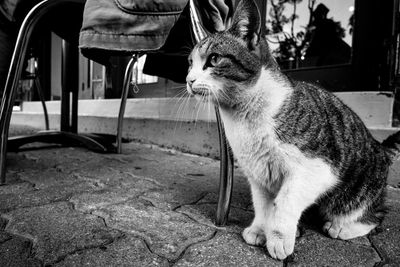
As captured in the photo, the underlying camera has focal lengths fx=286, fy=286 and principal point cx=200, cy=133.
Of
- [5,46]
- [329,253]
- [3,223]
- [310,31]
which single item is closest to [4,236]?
[3,223]

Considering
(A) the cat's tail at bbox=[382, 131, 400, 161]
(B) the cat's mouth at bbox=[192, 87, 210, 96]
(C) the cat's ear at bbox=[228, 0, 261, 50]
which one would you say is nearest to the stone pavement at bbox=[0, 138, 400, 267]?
(A) the cat's tail at bbox=[382, 131, 400, 161]

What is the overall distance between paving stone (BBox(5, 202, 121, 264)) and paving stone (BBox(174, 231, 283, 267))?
28 centimetres

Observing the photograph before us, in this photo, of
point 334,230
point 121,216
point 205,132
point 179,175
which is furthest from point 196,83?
point 205,132

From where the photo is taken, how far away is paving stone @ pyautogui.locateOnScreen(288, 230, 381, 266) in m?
0.88

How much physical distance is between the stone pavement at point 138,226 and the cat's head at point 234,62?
0.50 meters

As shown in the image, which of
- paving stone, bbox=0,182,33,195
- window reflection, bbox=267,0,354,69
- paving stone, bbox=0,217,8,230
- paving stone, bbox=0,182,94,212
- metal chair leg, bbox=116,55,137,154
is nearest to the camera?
paving stone, bbox=0,217,8,230

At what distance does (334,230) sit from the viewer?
1.05 meters

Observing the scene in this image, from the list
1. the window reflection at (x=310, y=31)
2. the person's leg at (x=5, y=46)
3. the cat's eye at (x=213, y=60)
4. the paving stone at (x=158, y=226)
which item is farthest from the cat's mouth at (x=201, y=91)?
the window reflection at (x=310, y=31)

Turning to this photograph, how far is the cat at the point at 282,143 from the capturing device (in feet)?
3.06

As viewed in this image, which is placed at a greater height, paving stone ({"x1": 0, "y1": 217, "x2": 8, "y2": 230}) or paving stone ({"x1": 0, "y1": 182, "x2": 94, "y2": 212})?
paving stone ({"x1": 0, "y1": 217, "x2": 8, "y2": 230})

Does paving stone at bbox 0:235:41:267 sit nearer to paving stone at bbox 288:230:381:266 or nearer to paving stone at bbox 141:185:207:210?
paving stone at bbox 141:185:207:210

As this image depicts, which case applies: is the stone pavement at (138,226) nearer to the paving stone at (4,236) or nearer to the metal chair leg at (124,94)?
the paving stone at (4,236)

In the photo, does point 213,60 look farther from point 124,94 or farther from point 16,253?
point 124,94

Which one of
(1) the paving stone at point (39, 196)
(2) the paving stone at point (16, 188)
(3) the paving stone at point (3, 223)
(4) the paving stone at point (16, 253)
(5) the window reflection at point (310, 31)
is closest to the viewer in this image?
(4) the paving stone at point (16, 253)
